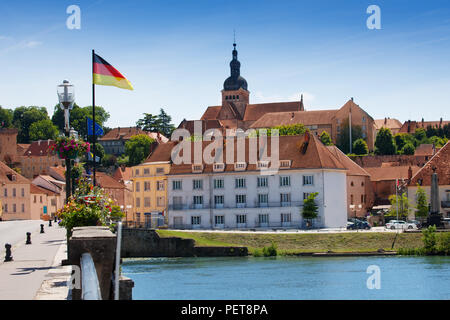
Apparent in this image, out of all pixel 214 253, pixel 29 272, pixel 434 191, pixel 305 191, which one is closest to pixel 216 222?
pixel 305 191

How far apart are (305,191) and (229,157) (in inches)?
400

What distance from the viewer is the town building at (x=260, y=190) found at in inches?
3083

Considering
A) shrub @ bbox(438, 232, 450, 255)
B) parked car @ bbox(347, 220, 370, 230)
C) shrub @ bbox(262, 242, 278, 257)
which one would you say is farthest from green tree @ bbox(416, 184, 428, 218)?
shrub @ bbox(262, 242, 278, 257)

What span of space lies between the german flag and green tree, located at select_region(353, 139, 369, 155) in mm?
137015

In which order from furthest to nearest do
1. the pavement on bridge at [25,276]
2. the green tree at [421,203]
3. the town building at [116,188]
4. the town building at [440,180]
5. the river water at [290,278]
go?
the town building at [116,188]
the town building at [440,180]
the green tree at [421,203]
the river water at [290,278]
the pavement on bridge at [25,276]

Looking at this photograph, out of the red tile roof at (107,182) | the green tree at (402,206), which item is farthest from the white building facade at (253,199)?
the red tile roof at (107,182)

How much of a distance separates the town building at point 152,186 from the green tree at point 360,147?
72844mm

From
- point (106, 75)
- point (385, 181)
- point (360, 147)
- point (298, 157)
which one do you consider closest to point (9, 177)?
point (298, 157)

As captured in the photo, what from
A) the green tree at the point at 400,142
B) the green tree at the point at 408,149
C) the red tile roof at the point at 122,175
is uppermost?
the green tree at the point at 400,142

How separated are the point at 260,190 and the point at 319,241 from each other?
16537mm

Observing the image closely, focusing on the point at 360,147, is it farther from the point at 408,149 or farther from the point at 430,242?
the point at 430,242

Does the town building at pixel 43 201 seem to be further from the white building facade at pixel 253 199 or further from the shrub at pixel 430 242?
the shrub at pixel 430 242

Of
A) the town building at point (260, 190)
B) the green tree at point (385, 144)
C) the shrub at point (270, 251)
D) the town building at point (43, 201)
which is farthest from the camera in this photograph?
the green tree at point (385, 144)
